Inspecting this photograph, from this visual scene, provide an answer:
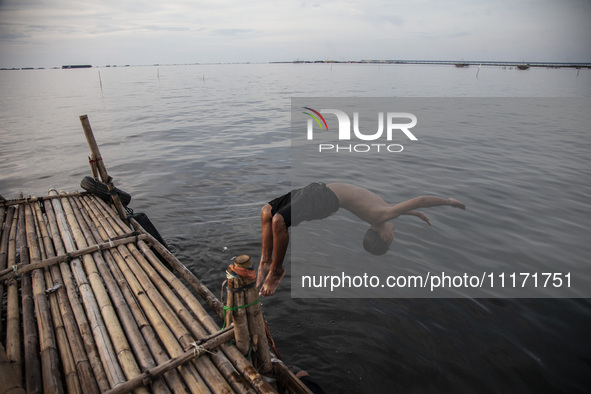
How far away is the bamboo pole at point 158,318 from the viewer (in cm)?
277

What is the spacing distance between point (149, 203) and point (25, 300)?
5.62 m

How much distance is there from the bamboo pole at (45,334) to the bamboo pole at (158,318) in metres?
0.83

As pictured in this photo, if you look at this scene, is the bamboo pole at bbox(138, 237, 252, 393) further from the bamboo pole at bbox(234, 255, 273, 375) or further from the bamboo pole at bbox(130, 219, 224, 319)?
the bamboo pole at bbox(234, 255, 273, 375)

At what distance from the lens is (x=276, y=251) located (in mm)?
4559

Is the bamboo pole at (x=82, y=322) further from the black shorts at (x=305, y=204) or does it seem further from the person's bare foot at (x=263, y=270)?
the black shorts at (x=305, y=204)

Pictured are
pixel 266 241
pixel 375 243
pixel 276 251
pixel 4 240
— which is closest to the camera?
pixel 276 251

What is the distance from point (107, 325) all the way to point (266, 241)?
2.19 metres

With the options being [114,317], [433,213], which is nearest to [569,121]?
[433,213]

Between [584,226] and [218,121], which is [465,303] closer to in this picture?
[584,226]

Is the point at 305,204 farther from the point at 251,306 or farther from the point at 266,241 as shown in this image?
the point at 251,306

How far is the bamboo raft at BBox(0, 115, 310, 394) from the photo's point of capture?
275 centimetres

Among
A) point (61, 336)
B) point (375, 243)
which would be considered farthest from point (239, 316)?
point (375, 243)

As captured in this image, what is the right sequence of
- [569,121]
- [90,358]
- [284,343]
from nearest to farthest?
[90,358] → [284,343] → [569,121]

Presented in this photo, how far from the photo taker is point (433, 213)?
7.97m
